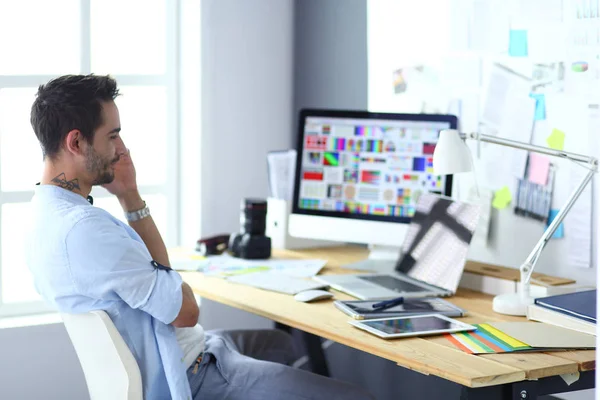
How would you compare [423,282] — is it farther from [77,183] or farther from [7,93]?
[7,93]

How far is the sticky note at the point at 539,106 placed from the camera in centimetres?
265

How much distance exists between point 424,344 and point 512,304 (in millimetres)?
375

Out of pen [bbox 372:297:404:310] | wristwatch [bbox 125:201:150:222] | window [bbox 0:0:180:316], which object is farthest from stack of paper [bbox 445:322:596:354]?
window [bbox 0:0:180:316]

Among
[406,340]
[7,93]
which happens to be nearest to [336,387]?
[406,340]

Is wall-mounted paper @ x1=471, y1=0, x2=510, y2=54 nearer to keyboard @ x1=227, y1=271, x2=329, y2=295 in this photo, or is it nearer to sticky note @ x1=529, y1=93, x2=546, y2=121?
sticky note @ x1=529, y1=93, x2=546, y2=121

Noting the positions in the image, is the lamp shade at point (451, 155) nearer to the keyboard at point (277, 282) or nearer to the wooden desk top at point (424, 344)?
the wooden desk top at point (424, 344)

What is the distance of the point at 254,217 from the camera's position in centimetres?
300

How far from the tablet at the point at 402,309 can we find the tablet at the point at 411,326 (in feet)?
0.11

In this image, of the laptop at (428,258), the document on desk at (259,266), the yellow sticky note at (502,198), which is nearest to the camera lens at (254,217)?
the document on desk at (259,266)

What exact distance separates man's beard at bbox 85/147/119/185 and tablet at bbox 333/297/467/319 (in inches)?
26.1

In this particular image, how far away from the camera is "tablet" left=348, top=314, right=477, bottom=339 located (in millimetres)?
2065

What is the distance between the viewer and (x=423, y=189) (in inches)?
108

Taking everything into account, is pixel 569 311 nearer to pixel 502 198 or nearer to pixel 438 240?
pixel 438 240

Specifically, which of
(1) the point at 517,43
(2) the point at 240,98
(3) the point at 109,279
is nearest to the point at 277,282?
(3) the point at 109,279
